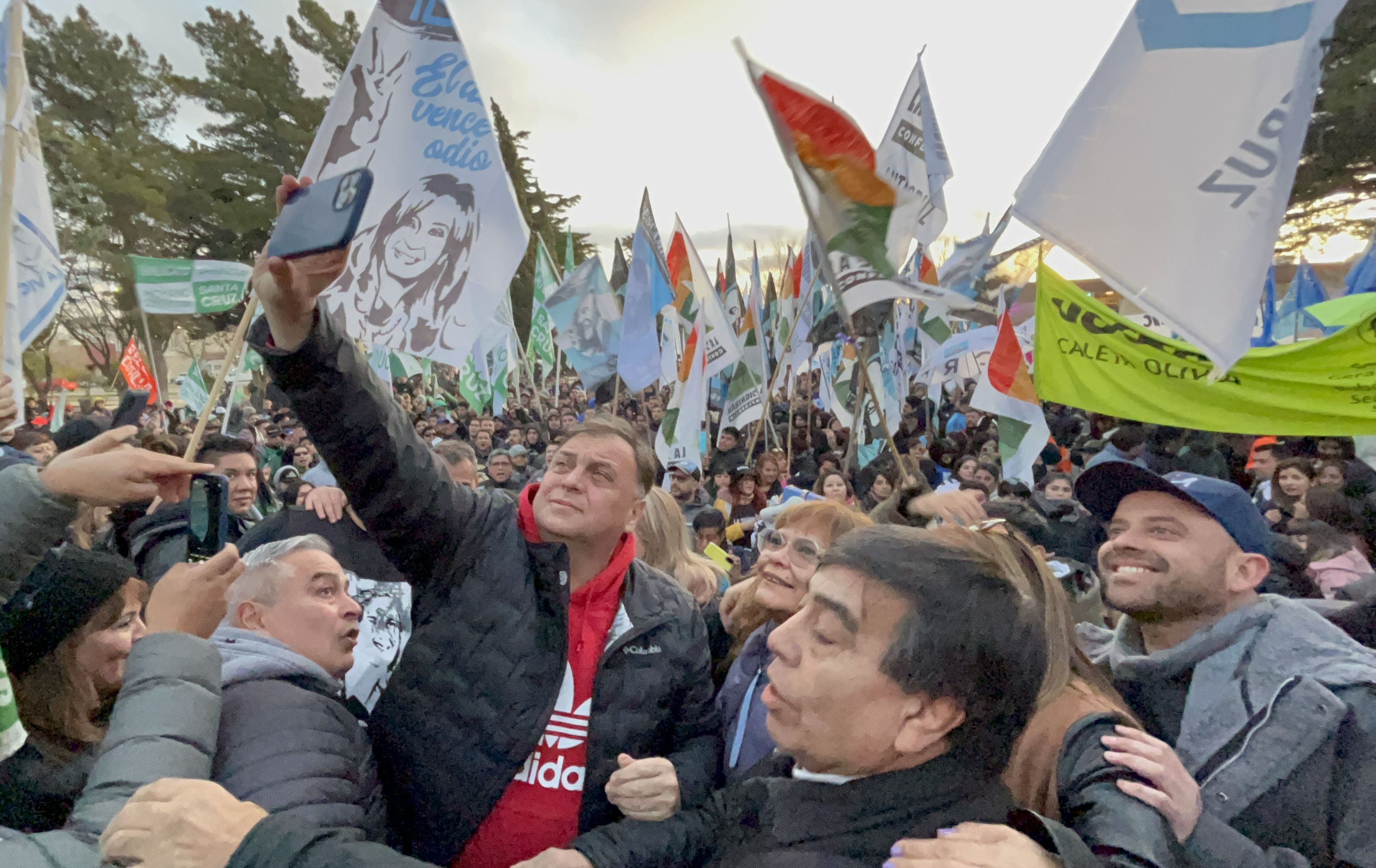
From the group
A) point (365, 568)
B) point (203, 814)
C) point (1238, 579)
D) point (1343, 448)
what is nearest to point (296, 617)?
point (203, 814)

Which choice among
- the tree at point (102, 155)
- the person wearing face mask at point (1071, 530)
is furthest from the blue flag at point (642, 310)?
the tree at point (102, 155)

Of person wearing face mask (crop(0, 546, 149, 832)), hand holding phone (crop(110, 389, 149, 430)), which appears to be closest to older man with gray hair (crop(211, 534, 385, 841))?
person wearing face mask (crop(0, 546, 149, 832))

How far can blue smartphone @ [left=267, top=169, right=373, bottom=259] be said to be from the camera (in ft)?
4.49

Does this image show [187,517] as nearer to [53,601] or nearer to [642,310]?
[53,601]

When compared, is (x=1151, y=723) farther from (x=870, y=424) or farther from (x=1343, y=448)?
(x=870, y=424)

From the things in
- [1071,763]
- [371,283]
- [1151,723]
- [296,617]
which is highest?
[371,283]

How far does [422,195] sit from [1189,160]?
259cm

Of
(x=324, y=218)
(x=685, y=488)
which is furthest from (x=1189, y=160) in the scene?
(x=685, y=488)

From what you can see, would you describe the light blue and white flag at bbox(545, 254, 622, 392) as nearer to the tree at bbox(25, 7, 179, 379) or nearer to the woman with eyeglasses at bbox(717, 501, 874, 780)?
the woman with eyeglasses at bbox(717, 501, 874, 780)

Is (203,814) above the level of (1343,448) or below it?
above

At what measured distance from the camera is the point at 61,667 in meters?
1.65

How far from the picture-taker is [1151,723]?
73.0 inches

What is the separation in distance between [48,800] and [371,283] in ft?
6.39

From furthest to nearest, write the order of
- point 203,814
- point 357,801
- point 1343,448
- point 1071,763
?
point 1343,448 < point 357,801 < point 1071,763 < point 203,814
